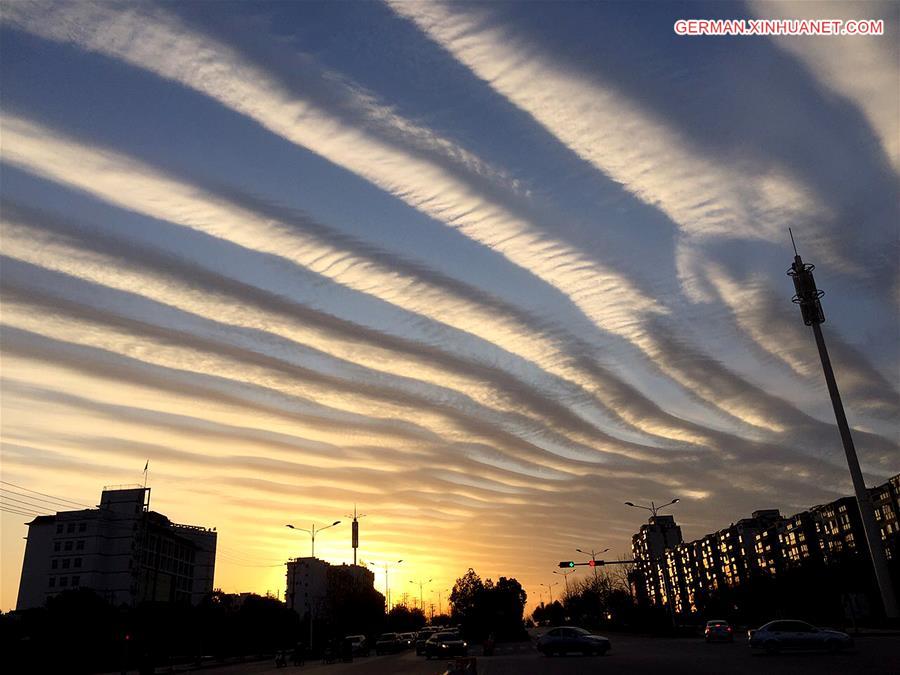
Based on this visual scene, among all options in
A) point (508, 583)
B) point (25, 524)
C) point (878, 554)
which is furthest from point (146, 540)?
point (878, 554)

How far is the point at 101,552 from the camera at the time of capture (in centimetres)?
12725

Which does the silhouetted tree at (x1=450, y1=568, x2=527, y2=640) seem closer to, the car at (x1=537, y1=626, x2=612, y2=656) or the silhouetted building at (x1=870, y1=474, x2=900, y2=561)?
the car at (x1=537, y1=626, x2=612, y2=656)

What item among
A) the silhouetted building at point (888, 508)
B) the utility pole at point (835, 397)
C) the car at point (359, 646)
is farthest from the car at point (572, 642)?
the silhouetted building at point (888, 508)

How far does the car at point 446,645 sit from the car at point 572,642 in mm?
6964

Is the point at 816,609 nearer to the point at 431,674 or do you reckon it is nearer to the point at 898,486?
the point at 898,486

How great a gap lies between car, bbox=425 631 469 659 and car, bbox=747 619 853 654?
20248mm

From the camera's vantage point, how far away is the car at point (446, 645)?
47938 mm

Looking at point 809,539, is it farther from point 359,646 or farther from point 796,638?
point 796,638

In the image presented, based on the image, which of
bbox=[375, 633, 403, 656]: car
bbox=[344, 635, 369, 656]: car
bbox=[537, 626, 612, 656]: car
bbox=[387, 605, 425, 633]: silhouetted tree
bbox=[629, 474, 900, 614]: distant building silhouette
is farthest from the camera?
bbox=[387, 605, 425, 633]: silhouetted tree

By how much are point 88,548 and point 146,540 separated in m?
10.3

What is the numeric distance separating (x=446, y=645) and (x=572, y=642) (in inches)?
395

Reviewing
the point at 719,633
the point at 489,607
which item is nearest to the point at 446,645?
the point at 719,633

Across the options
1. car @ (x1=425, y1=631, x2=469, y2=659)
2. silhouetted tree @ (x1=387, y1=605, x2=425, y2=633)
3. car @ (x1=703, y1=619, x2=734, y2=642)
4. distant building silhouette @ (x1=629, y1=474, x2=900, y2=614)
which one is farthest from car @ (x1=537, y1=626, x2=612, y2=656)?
silhouetted tree @ (x1=387, y1=605, x2=425, y2=633)

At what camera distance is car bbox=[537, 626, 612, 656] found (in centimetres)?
4119
